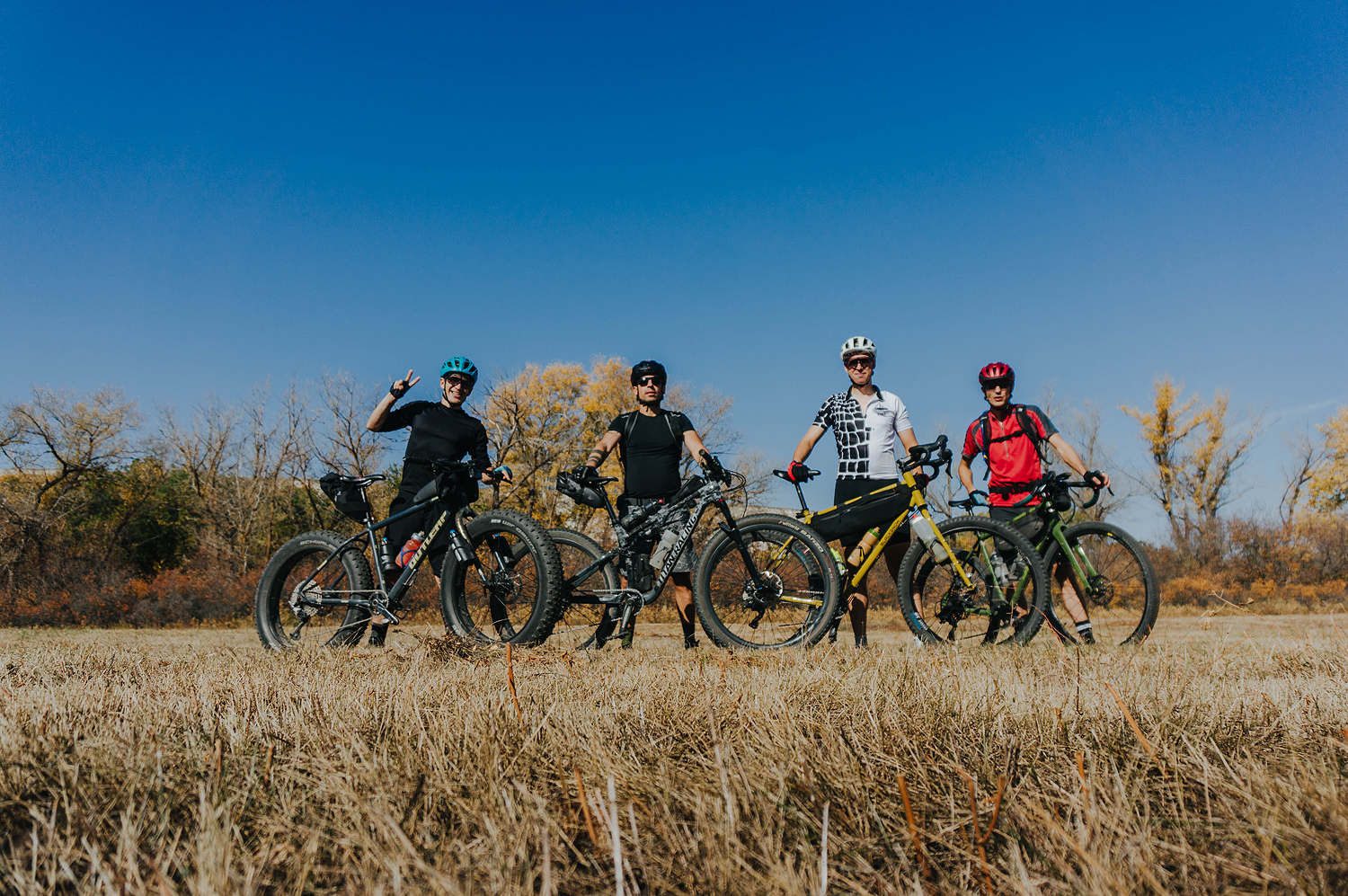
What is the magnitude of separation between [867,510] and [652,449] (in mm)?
1815

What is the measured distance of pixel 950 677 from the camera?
2.47m

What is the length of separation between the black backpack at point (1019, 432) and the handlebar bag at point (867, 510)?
3.92ft

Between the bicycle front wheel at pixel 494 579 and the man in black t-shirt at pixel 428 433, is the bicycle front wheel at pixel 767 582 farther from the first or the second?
the man in black t-shirt at pixel 428 433

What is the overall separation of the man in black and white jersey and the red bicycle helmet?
0.81 meters

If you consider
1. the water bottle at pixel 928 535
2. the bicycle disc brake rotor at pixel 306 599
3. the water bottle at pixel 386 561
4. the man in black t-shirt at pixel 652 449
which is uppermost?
the man in black t-shirt at pixel 652 449

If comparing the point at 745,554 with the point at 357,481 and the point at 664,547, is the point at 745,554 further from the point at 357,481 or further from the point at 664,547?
the point at 357,481

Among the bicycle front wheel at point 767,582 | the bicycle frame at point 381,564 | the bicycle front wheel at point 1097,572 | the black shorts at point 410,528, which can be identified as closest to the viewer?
the bicycle front wheel at point 767,582

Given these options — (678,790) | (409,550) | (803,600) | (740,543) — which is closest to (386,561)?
(409,550)

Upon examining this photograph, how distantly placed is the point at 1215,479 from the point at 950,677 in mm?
49124

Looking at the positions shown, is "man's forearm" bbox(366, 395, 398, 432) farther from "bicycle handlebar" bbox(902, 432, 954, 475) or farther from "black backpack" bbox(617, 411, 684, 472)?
"bicycle handlebar" bbox(902, 432, 954, 475)

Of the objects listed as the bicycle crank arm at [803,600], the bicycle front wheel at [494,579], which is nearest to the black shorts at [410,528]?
the bicycle front wheel at [494,579]

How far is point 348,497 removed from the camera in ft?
18.9

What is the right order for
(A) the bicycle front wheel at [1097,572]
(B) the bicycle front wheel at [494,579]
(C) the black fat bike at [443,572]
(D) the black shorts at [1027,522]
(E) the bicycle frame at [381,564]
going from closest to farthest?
(C) the black fat bike at [443,572]
(B) the bicycle front wheel at [494,579]
(E) the bicycle frame at [381,564]
(A) the bicycle front wheel at [1097,572]
(D) the black shorts at [1027,522]

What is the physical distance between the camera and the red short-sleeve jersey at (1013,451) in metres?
Answer: 6.32
